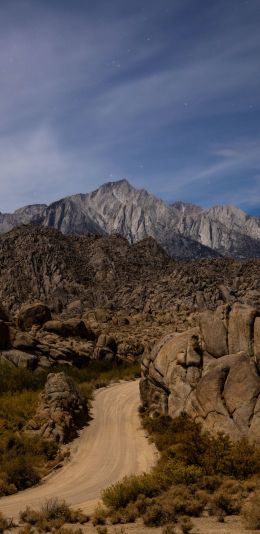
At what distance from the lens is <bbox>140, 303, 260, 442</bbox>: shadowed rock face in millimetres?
20297

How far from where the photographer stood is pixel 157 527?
1248 cm

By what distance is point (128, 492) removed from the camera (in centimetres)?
1476

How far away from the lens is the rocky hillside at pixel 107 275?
99188 mm

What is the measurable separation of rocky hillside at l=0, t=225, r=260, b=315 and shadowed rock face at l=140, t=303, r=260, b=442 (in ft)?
202

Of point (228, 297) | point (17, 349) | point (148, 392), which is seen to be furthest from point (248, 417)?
point (228, 297)

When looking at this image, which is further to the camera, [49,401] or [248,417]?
[49,401]

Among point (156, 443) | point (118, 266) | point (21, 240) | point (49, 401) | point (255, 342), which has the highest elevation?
point (21, 240)

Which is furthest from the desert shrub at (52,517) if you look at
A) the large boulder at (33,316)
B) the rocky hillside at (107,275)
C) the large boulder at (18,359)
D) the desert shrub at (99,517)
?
the rocky hillside at (107,275)

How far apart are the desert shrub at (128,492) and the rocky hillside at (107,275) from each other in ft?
242

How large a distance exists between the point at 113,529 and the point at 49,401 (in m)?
14.4

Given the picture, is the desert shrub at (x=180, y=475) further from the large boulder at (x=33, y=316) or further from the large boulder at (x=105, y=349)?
the large boulder at (x=33, y=316)

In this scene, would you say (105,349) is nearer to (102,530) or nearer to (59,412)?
(59,412)

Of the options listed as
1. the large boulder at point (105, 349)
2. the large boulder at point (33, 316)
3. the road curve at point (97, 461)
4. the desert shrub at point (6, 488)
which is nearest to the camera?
the road curve at point (97, 461)

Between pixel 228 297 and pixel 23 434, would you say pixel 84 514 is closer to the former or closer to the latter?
pixel 23 434
